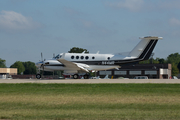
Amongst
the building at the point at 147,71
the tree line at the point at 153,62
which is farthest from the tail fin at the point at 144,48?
the tree line at the point at 153,62

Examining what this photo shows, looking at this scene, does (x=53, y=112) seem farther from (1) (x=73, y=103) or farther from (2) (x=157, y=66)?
(2) (x=157, y=66)

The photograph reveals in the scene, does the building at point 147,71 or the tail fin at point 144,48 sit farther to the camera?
the building at point 147,71

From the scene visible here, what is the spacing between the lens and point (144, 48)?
39125 millimetres

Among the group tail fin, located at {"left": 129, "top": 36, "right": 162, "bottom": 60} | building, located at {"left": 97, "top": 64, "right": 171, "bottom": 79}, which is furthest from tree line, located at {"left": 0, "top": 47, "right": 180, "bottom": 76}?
tail fin, located at {"left": 129, "top": 36, "right": 162, "bottom": 60}

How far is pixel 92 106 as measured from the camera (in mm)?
14188

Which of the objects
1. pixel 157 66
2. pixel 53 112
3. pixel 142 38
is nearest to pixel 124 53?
pixel 142 38

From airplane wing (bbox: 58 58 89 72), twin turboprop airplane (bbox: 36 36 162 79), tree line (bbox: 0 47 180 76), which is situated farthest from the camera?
tree line (bbox: 0 47 180 76)

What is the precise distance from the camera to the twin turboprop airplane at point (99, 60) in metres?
39.1

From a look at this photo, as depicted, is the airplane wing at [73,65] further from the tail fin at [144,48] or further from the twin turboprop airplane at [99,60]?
the tail fin at [144,48]

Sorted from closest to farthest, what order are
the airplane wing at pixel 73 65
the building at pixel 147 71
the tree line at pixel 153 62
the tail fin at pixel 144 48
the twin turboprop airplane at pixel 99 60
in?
the airplane wing at pixel 73 65, the tail fin at pixel 144 48, the twin turboprop airplane at pixel 99 60, the building at pixel 147 71, the tree line at pixel 153 62

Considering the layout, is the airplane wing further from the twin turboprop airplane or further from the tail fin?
the tail fin

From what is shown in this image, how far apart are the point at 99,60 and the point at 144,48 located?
6.73 metres

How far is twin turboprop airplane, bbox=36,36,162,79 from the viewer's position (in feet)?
128

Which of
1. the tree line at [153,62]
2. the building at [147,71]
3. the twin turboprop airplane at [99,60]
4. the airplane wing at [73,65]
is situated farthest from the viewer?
the tree line at [153,62]
